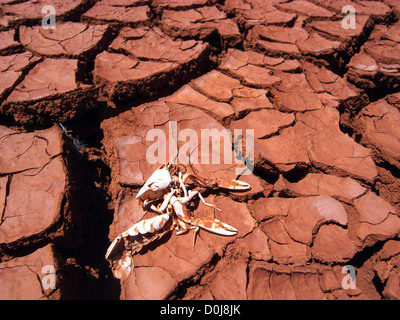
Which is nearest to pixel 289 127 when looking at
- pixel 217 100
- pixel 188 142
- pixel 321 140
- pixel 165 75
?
pixel 321 140

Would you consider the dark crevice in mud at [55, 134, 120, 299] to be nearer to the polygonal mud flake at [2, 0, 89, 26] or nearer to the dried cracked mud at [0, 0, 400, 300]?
the dried cracked mud at [0, 0, 400, 300]

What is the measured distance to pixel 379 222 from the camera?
5.87 ft

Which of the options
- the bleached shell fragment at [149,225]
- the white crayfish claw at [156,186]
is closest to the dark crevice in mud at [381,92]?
the white crayfish claw at [156,186]

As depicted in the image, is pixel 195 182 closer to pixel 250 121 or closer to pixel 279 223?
pixel 279 223

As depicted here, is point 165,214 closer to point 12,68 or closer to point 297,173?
point 297,173

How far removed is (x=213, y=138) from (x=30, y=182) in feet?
4.23

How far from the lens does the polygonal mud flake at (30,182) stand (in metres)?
1.71

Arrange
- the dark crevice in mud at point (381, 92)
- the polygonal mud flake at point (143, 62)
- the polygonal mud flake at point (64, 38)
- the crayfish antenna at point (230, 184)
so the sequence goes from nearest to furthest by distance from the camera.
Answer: the crayfish antenna at point (230, 184) < the polygonal mud flake at point (143, 62) < the polygonal mud flake at point (64, 38) < the dark crevice in mud at point (381, 92)

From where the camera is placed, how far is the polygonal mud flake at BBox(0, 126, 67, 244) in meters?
1.71

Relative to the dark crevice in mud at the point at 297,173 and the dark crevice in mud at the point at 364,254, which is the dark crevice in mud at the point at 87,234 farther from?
the dark crevice in mud at the point at 364,254

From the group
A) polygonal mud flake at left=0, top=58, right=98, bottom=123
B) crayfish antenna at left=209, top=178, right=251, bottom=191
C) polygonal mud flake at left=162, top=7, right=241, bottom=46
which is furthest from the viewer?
polygonal mud flake at left=162, top=7, right=241, bottom=46

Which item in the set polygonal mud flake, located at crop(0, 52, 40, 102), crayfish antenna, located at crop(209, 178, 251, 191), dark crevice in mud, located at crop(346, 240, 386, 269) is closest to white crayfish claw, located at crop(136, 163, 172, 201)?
crayfish antenna, located at crop(209, 178, 251, 191)

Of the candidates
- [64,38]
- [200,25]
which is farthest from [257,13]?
[64,38]

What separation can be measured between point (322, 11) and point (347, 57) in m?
0.72
